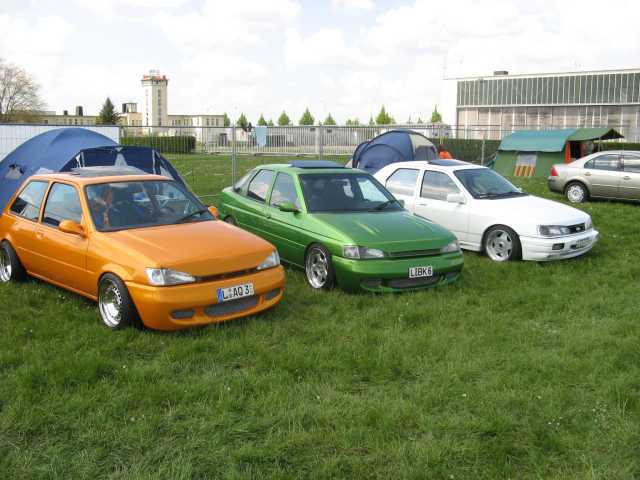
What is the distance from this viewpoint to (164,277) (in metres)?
5.73

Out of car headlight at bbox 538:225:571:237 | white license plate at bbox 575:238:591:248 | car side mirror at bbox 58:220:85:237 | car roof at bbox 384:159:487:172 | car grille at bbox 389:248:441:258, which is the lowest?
white license plate at bbox 575:238:591:248

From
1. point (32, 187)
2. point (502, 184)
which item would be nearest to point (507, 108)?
point (502, 184)

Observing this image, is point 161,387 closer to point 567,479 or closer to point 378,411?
point 378,411

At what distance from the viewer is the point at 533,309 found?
22.7 feet

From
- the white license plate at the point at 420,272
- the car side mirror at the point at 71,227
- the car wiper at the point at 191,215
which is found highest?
the car wiper at the point at 191,215

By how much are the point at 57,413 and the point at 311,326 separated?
8.36 ft

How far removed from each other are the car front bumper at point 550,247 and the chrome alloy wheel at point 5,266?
6.65 meters

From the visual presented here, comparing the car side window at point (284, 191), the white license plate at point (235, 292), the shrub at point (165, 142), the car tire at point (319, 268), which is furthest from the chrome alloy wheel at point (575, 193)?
the white license plate at point (235, 292)

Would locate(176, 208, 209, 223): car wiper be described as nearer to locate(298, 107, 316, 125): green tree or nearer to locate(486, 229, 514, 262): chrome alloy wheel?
locate(486, 229, 514, 262): chrome alloy wheel

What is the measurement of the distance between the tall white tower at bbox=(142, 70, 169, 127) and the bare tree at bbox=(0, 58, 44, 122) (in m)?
68.0

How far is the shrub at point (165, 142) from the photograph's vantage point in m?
15.9

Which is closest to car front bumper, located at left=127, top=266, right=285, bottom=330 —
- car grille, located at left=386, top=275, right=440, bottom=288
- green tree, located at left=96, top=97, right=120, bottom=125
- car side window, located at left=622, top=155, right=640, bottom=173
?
car grille, located at left=386, top=275, right=440, bottom=288

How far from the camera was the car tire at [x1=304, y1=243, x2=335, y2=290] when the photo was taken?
744 cm

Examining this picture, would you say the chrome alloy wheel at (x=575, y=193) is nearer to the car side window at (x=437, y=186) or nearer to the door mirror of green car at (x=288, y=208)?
the car side window at (x=437, y=186)
